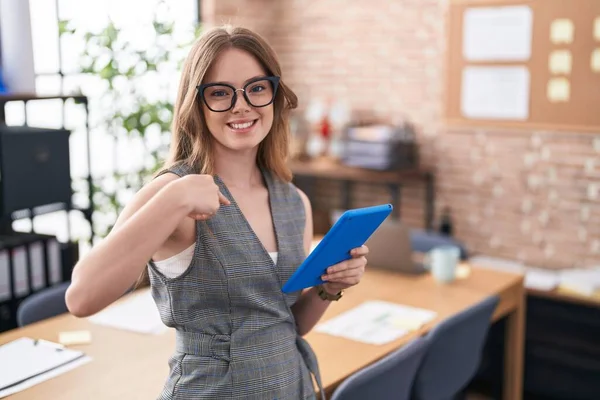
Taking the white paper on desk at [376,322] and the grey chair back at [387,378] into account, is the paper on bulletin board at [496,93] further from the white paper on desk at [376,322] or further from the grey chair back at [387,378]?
the grey chair back at [387,378]

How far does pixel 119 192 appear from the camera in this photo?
186 inches

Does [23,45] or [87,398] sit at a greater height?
[23,45]

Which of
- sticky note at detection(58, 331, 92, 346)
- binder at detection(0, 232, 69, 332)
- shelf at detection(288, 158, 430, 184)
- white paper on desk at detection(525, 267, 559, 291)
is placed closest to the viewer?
sticky note at detection(58, 331, 92, 346)

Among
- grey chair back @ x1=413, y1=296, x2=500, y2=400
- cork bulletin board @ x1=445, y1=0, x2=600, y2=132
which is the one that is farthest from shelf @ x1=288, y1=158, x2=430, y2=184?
grey chair back @ x1=413, y1=296, x2=500, y2=400

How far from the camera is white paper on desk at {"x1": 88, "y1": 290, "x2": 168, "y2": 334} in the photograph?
259 centimetres

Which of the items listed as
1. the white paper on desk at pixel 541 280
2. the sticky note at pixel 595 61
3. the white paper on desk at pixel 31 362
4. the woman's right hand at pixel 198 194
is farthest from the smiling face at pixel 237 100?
the sticky note at pixel 595 61

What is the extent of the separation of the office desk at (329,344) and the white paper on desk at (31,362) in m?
0.03

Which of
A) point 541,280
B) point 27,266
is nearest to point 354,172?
point 541,280

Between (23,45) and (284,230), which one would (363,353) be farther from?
(23,45)

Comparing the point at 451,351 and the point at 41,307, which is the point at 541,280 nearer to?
the point at 451,351

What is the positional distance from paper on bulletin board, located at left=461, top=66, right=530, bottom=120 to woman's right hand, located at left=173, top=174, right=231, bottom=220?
352cm

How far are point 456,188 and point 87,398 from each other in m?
3.40

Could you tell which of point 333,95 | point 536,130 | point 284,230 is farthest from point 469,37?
point 284,230

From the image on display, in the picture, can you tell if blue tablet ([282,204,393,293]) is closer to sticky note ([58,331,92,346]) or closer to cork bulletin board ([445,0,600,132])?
sticky note ([58,331,92,346])
